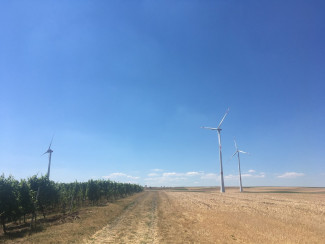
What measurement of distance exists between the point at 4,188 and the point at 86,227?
9.98 meters

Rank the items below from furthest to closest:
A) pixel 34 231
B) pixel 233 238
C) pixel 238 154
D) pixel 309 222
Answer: pixel 238 154, pixel 309 222, pixel 34 231, pixel 233 238

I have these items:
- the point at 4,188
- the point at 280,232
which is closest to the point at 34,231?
the point at 4,188

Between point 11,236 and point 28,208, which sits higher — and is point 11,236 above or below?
below

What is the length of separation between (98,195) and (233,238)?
1888 inches

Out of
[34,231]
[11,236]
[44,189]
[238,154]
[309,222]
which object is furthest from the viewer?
[238,154]

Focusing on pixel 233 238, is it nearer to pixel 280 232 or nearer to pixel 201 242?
pixel 201 242

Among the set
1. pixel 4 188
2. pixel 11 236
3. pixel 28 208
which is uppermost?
pixel 4 188

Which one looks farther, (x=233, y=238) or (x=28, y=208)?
(x=28, y=208)

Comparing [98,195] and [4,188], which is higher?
[4,188]

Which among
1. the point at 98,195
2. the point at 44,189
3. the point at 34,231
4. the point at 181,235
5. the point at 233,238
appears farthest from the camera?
the point at 98,195

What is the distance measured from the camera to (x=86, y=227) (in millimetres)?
23250

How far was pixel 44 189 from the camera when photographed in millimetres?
33000

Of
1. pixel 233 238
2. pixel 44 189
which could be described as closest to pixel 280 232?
pixel 233 238

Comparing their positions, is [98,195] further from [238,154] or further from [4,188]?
[238,154]
